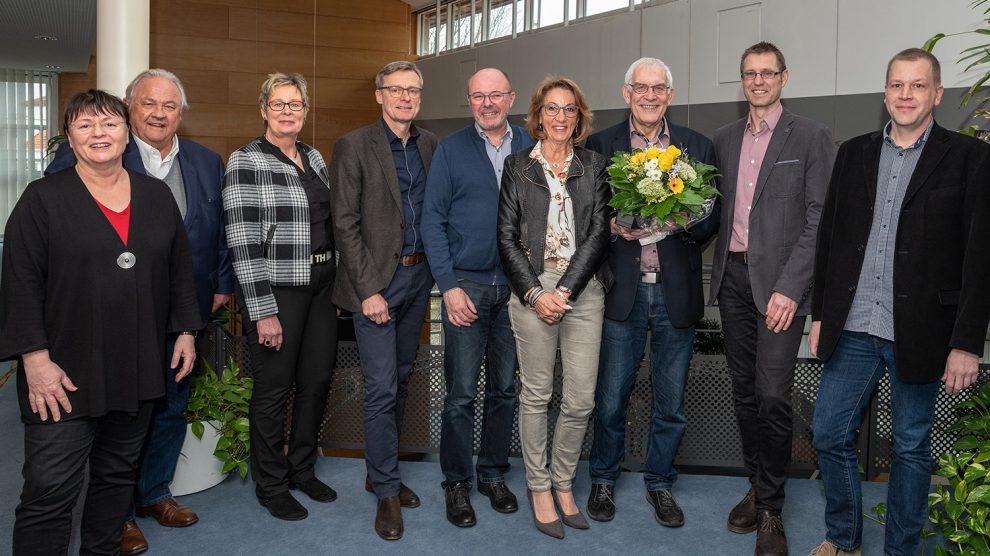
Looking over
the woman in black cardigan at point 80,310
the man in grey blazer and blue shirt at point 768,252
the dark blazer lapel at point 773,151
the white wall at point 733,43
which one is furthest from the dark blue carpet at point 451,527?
the white wall at point 733,43

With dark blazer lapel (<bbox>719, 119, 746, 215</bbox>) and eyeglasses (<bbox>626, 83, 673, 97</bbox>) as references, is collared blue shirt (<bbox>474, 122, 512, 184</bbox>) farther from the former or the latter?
dark blazer lapel (<bbox>719, 119, 746, 215</bbox>)

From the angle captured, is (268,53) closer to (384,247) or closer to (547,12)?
(547,12)

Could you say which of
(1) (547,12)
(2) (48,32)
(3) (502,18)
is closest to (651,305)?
(1) (547,12)

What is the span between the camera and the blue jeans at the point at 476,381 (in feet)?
10.2

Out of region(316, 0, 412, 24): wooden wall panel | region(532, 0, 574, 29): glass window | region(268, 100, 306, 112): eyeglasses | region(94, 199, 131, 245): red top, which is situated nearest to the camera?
region(94, 199, 131, 245): red top

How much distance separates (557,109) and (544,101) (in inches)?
2.8

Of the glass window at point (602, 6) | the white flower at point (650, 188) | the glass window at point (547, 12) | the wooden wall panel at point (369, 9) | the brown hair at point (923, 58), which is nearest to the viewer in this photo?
the brown hair at point (923, 58)

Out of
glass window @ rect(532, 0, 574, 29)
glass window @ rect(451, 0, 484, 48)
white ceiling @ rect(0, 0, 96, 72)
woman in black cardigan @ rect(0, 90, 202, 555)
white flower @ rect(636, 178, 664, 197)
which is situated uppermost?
glass window @ rect(451, 0, 484, 48)

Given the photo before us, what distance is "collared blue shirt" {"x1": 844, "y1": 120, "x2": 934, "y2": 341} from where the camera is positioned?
8.34 feet

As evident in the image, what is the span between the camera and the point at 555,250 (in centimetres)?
295

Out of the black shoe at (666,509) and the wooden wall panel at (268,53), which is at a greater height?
the wooden wall panel at (268,53)

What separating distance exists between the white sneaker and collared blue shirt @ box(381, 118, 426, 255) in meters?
1.87

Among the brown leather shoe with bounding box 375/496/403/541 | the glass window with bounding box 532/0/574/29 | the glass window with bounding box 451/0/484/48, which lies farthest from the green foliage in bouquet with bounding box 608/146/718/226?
the glass window with bounding box 451/0/484/48

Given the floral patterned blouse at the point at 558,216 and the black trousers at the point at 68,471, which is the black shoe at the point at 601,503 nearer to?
the floral patterned blouse at the point at 558,216
